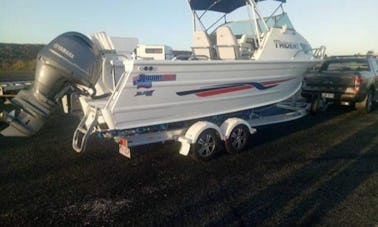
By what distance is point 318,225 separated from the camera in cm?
347

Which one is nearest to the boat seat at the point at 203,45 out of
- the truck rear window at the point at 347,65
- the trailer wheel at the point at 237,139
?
the trailer wheel at the point at 237,139

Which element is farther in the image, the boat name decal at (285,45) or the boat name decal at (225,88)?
the boat name decal at (285,45)

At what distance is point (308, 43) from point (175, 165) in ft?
16.2

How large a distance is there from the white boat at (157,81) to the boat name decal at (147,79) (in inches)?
0.6

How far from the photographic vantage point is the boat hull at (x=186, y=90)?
4.59 m

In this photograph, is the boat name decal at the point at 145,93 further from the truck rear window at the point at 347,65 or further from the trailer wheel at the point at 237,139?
the truck rear window at the point at 347,65

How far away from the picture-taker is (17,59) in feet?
119

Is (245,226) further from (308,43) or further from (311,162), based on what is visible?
(308,43)

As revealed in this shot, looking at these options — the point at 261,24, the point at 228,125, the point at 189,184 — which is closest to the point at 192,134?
the point at 228,125

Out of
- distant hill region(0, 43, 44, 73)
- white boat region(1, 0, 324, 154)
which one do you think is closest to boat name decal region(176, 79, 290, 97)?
white boat region(1, 0, 324, 154)

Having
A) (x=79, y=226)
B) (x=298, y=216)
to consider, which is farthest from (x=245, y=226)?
(x=79, y=226)

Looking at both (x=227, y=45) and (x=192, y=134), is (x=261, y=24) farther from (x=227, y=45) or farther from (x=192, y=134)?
(x=192, y=134)

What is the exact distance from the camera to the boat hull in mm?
4590

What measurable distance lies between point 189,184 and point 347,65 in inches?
309
